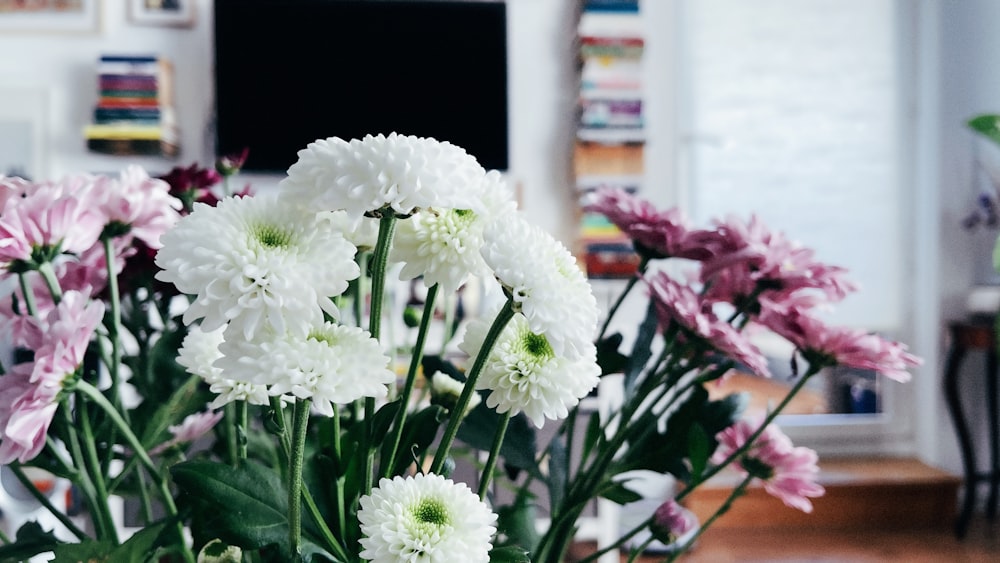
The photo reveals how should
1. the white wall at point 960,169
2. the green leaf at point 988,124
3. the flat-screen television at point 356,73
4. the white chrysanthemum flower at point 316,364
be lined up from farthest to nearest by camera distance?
the white wall at point 960,169 → the flat-screen television at point 356,73 → the green leaf at point 988,124 → the white chrysanthemum flower at point 316,364

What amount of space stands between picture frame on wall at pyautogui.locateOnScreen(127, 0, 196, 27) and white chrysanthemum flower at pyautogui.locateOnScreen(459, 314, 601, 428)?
9.25 feet

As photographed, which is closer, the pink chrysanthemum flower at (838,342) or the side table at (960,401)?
the pink chrysanthemum flower at (838,342)

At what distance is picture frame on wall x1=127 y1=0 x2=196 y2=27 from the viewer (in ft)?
8.91

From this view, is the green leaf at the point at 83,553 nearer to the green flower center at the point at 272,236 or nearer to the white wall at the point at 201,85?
the green flower center at the point at 272,236

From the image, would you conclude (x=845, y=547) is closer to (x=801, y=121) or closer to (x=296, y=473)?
(x=801, y=121)

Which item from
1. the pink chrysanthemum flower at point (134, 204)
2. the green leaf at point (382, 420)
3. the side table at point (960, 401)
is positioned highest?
the pink chrysanthemum flower at point (134, 204)

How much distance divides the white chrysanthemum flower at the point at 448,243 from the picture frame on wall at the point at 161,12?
2.79m

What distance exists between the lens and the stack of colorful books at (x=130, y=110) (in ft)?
8.39

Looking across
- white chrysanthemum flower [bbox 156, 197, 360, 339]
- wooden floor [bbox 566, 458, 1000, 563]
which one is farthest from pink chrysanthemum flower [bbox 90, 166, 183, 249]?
wooden floor [bbox 566, 458, 1000, 563]

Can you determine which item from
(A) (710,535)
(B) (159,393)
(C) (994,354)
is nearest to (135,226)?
(B) (159,393)

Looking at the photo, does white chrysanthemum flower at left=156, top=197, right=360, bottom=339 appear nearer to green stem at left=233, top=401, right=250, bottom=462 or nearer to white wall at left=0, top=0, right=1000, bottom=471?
green stem at left=233, top=401, right=250, bottom=462

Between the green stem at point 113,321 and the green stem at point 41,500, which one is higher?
the green stem at point 113,321

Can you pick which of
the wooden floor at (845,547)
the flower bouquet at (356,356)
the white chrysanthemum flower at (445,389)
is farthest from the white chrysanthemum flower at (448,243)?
the wooden floor at (845,547)

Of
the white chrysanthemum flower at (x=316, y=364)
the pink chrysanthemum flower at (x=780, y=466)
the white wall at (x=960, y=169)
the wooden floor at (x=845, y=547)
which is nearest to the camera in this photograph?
the white chrysanthemum flower at (x=316, y=364)
